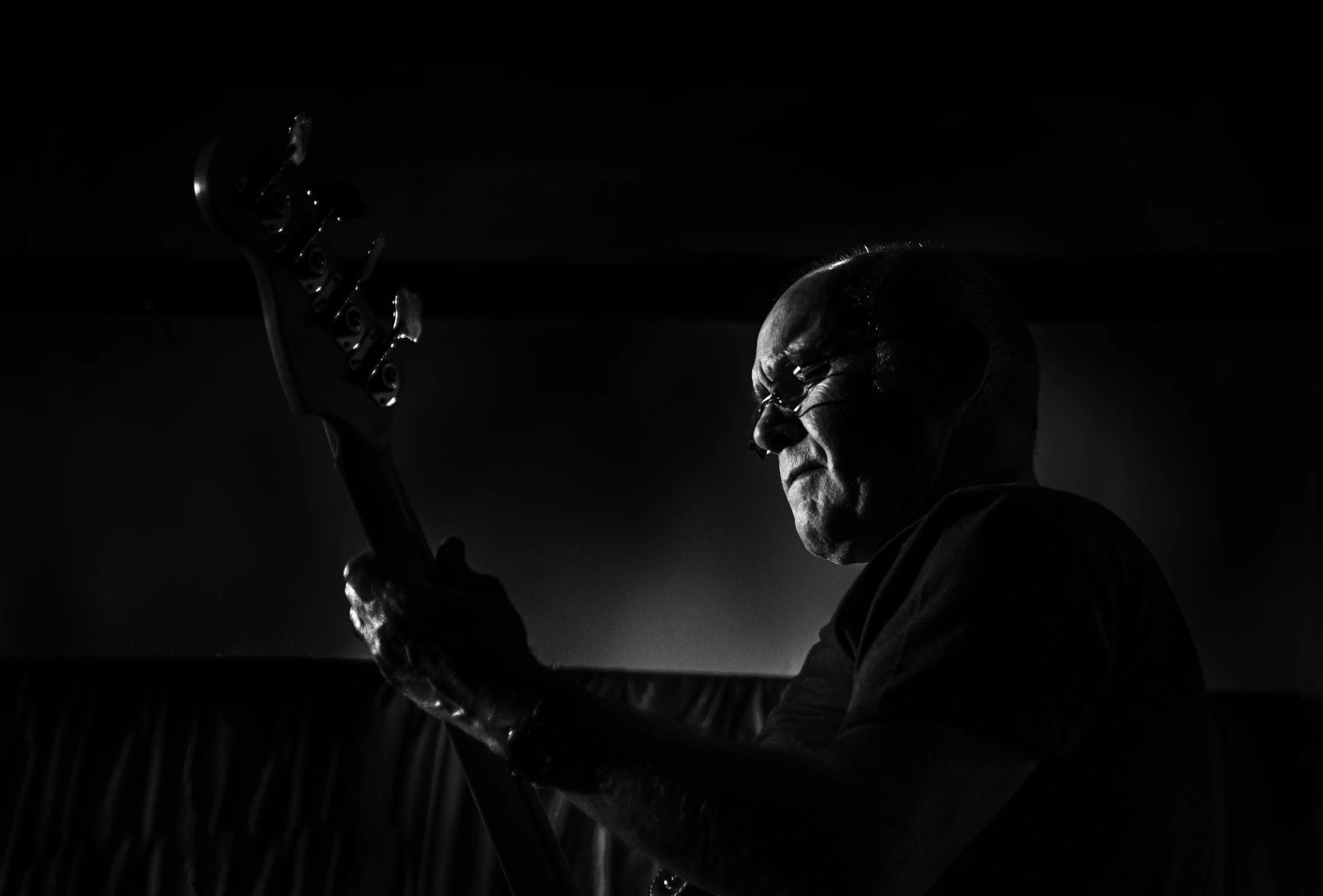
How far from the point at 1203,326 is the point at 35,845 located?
3.09m

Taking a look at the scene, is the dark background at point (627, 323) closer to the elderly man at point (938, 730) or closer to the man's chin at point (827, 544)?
the man's chin at point (827, 544)

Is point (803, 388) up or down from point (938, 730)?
up

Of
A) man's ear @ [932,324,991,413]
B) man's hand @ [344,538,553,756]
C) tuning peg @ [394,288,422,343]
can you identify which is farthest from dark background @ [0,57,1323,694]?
man's hand @ [344,538,553,756]

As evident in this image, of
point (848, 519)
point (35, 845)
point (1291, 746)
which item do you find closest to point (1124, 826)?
point (848, 519)

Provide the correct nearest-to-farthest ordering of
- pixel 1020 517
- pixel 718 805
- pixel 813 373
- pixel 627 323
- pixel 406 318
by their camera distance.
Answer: pixel 718 805, pixel 1020 517, pixel 406 318, pixel 813 373, pixel 627 323

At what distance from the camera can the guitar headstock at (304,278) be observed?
955 millimetres

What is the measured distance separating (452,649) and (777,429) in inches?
20.9

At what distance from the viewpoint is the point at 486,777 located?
3.74 ft

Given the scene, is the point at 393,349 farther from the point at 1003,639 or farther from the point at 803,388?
the point at 1003,639

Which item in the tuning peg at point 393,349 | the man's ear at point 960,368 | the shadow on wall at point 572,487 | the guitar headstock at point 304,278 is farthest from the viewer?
the shadow on wall at point 572,487

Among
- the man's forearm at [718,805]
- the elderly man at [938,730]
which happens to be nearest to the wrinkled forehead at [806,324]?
the elderly man at [938,730]

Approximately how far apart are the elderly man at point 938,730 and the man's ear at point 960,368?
0.72ft

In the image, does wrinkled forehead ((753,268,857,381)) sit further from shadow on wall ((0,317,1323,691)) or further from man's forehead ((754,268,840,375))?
shadow on wall ((0,317,1323,691))

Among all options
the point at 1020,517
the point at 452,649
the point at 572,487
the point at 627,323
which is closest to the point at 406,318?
the point at 452,649
